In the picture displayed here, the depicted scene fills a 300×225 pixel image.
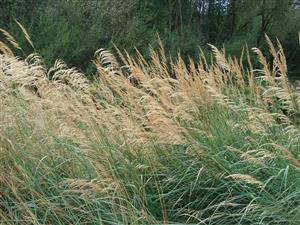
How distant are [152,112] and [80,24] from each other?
1141 centimetres

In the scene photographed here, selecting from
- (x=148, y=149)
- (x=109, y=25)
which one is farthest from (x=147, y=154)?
(x=109, y=25)

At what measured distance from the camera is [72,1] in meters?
14.2

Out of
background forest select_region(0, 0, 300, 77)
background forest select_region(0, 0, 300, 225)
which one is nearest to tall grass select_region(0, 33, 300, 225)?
background forest select_region(0, 0, 300, 225)

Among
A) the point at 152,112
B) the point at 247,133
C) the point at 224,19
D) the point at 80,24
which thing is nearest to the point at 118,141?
the point at 152,112

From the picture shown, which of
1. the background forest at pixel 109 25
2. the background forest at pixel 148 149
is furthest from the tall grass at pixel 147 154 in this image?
the background forest at pixel 109 25

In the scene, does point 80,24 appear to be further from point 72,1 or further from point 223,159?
point 223,159

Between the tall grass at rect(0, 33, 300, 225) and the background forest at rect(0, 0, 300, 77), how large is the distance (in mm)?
4532

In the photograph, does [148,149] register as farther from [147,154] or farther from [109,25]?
[109,25]

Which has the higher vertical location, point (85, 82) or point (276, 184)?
point (85, 82)

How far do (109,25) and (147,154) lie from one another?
11.6m

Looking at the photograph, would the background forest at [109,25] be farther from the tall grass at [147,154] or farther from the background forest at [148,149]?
the tall grass at [147,154]

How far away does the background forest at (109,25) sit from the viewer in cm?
1267

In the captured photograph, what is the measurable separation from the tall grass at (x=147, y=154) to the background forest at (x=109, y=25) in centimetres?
453

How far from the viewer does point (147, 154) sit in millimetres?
3129
